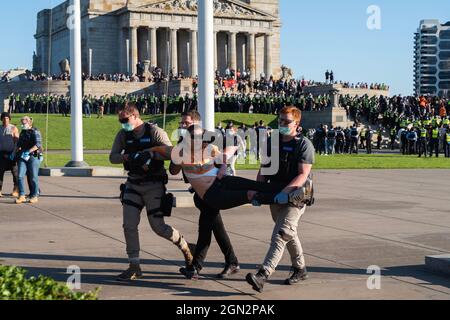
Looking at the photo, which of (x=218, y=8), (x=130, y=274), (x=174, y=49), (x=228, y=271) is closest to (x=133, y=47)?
(x=174, y=49)

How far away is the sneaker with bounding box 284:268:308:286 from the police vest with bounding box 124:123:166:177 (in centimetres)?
164

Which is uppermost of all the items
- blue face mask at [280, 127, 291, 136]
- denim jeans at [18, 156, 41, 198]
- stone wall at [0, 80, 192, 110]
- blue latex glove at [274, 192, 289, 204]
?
stone wall at [0, 80, 192, 110]

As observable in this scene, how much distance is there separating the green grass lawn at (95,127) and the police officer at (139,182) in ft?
108

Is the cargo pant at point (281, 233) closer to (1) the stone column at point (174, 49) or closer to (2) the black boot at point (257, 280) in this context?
(2) the black boot at point (257, 280)

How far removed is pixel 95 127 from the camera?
47.5m

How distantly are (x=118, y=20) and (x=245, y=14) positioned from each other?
13.4 meters

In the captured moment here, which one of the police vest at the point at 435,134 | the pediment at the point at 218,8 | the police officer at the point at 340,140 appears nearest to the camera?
the police vest at the point at 435,134

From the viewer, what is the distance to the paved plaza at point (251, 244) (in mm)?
7559

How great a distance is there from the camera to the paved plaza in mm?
7559

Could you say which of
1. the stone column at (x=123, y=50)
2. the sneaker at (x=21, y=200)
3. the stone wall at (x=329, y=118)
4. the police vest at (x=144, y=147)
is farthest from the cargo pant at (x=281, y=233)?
the stone column at (x=123, y=50)

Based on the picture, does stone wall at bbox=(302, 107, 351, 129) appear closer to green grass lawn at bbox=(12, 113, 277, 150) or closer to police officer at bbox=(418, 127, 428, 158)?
green grass lawn at bbox=(12, 113, 277, 150)

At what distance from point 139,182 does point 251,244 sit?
2533 millimetres

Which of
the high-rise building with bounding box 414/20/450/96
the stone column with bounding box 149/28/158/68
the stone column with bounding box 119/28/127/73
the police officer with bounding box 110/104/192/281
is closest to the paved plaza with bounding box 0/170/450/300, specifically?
the police officer with bounding box 110/104/192/281

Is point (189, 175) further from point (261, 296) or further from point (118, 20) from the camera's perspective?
point (118, 20)
